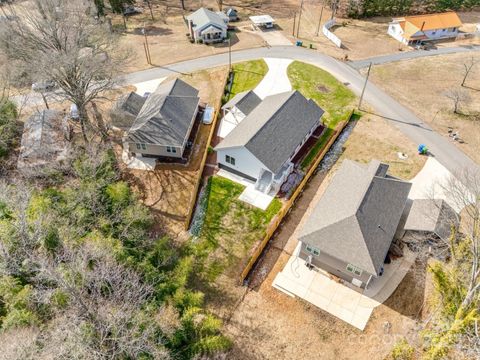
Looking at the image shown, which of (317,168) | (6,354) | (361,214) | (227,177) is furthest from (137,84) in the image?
(6,354)

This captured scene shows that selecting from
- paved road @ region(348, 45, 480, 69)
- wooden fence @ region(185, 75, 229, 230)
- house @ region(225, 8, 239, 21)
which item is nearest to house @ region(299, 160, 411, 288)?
wooden fence @ region(185, 75, 229, 230)

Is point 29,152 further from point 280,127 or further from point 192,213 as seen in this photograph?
point 280,127

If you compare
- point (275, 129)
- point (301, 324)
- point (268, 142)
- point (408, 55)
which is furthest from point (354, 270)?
point (408, 55)

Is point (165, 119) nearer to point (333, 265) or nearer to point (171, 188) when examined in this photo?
point (171, 188)

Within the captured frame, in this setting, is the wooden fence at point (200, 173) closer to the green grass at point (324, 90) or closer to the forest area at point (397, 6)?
the green grass at point (324, 90)

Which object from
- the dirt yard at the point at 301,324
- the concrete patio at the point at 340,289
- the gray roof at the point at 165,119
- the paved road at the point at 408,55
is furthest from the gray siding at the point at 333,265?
the paved road at the point at 408,55
